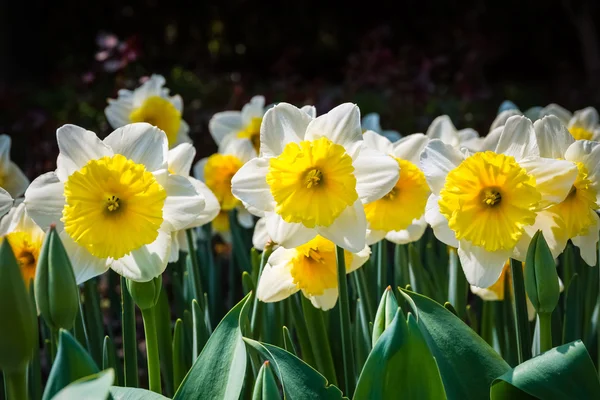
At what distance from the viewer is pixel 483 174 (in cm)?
124

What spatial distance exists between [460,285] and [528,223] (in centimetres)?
50

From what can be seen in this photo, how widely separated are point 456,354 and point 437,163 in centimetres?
33

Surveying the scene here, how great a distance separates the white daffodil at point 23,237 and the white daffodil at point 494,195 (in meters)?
0.77

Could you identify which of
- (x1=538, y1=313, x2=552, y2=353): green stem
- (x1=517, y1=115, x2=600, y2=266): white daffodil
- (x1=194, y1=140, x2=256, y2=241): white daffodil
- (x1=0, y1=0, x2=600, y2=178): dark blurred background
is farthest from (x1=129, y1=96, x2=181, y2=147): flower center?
(x1=0, y1=0, x2=600, y2=178): dark blurred background

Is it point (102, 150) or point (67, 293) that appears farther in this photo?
point (102, 150)

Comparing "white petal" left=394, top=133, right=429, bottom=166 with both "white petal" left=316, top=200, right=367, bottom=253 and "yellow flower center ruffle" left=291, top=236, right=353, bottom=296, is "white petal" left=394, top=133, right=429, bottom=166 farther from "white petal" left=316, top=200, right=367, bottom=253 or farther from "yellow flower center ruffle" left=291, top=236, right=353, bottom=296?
"white petal" left=316, top=200, right=367, bottom=253

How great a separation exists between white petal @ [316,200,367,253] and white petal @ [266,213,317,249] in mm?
29

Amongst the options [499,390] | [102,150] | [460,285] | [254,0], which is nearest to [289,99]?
[460,285]

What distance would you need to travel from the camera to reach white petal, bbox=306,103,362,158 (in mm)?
1323

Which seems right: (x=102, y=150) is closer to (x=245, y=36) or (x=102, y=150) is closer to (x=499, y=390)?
(x=499, y=390)

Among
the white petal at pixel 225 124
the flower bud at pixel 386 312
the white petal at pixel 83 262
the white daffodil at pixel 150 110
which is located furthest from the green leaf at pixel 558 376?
the white petal at pixel 225 124

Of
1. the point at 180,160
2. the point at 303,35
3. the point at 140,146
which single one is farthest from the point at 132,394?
the point at 303,35

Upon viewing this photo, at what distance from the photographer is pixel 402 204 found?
4.95 feet

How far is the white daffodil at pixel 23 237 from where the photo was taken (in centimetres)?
146
